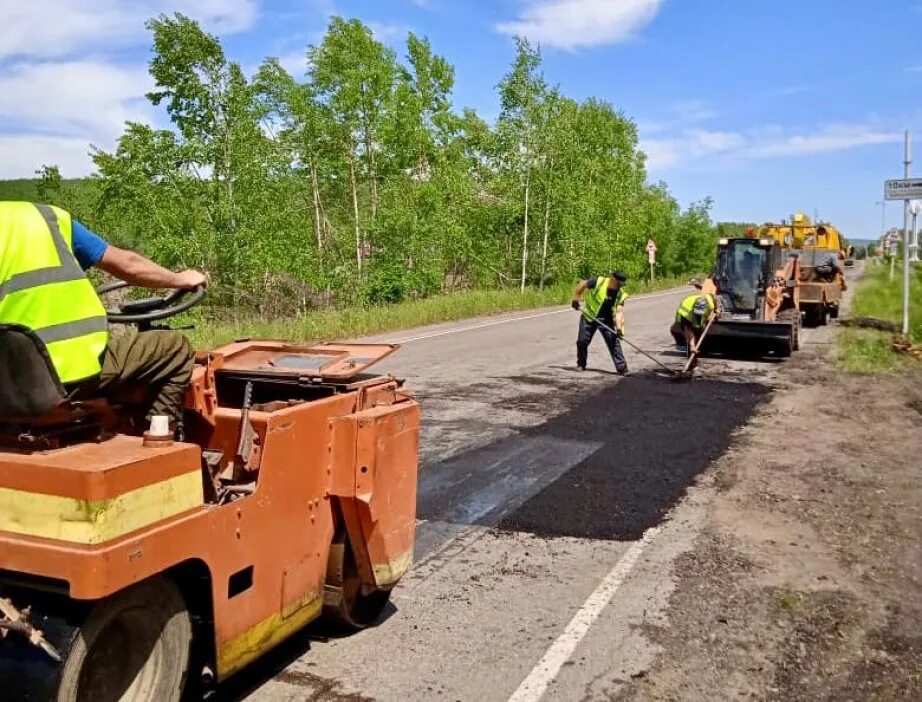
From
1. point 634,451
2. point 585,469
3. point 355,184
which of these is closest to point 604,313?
point 634,451

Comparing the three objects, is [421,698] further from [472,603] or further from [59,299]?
[59,299]

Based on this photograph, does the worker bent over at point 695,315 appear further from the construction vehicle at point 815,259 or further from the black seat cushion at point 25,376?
the black seat cushion at point 25,376

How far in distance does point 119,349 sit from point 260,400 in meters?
1.11

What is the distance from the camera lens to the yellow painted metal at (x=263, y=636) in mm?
2994

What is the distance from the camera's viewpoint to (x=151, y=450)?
2.65m

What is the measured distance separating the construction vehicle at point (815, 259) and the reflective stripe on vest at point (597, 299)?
929 centimetres

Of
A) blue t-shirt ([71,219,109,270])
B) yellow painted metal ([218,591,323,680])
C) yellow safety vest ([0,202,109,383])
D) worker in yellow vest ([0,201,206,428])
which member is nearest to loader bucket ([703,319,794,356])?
yellow painted metal ([218,591,323,680])

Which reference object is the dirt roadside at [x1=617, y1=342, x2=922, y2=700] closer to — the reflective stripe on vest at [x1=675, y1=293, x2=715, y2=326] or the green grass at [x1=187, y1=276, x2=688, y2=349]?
the reflective stripe on vest at [x1=675, y1=293, x2=715, y2=326]

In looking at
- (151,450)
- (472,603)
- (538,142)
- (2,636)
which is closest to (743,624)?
(472,603)

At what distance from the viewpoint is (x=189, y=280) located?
10.4ft

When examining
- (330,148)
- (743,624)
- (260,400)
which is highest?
(330,148)

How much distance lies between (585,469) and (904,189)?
11283 millimetres

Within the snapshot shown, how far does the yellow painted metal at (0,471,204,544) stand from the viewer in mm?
2387

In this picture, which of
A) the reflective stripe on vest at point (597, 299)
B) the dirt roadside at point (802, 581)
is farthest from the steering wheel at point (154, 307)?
the reflective stripe on vest at point (597, 299)
